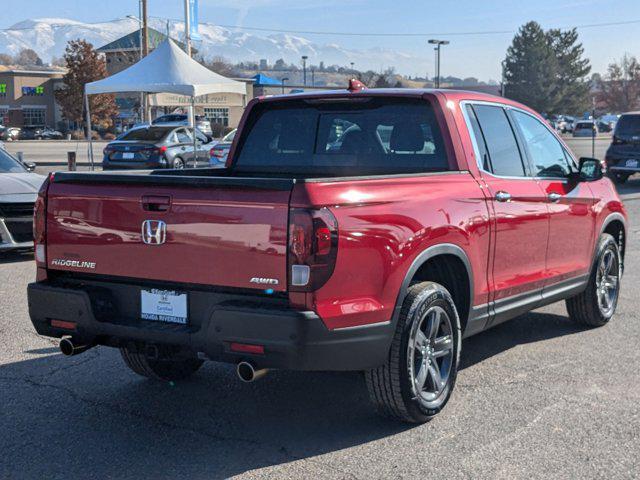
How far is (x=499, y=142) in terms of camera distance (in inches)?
214

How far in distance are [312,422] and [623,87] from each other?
12394 cm

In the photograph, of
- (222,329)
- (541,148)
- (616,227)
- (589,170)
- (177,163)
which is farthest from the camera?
(177,163)

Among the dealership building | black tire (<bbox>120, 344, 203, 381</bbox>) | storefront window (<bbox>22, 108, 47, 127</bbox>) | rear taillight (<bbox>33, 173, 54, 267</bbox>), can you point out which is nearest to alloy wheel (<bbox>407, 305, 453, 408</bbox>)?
black tire (<bbox>120, 344, 203, 381</bbox>)

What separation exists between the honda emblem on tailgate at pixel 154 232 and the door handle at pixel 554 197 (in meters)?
2.89

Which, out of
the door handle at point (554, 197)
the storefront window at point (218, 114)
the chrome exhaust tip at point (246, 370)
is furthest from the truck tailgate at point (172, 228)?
the storefront window at point (218, 114)

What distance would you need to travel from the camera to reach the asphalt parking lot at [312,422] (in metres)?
3.90

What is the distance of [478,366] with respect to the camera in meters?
5.63

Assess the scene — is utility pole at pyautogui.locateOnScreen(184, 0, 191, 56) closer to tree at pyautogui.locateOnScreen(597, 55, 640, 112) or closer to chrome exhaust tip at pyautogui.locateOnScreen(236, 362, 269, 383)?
chrome exhaust tip at pyautogui.locateOnScreen(236, 362, 269, 383)

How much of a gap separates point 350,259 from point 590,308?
3.43 meters

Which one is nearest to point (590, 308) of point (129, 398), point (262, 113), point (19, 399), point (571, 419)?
point (571, 419)

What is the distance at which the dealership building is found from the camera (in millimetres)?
91812

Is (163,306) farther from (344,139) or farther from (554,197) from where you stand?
(554,197)

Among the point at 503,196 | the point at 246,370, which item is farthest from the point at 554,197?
the point at 246,370

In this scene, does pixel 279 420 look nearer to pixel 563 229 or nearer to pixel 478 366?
pixel 478 366
